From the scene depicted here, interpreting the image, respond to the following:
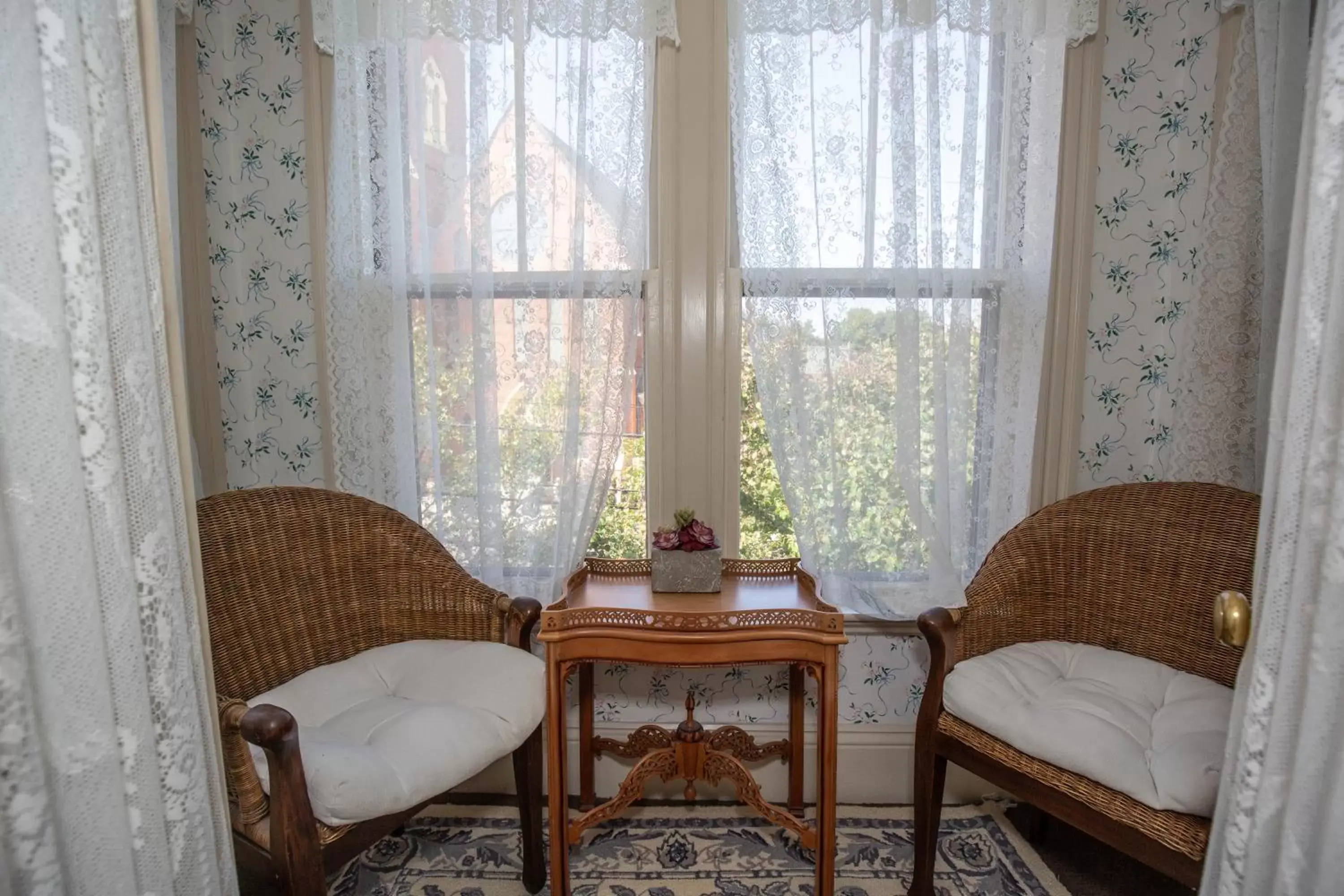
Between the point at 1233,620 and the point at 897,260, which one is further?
the point at 897,260

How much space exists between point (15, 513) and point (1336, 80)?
1674mm

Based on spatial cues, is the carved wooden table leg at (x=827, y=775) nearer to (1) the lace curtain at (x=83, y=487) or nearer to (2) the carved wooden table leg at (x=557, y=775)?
(2) the carved wooden table leg at (x=557, y=775)

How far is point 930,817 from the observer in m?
1.79

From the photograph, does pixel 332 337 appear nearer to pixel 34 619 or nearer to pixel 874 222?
pixel 34 619

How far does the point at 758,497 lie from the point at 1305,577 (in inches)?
56.6

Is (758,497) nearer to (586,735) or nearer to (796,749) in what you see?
(796,749)

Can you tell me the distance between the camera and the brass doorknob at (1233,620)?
3.55 feet

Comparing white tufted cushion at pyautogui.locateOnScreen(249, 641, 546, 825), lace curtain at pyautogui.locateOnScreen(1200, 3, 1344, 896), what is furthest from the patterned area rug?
lace curtain at pyautogui.locateOnScreen(1200, 3, 1344, 896)

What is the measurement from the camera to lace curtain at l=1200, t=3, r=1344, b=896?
92 centimetres

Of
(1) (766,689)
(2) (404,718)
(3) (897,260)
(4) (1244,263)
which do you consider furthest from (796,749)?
(4) (1244,263)

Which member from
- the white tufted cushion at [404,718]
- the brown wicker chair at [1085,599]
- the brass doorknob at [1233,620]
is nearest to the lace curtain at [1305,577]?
the brass doorknob at [1233,620]

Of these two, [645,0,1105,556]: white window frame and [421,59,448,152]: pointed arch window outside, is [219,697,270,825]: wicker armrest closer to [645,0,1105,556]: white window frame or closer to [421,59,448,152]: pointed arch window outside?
[645,0,1105,556]: white window frame

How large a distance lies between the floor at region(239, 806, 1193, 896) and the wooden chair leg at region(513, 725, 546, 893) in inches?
25.2

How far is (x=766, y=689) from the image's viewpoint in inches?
89.6
